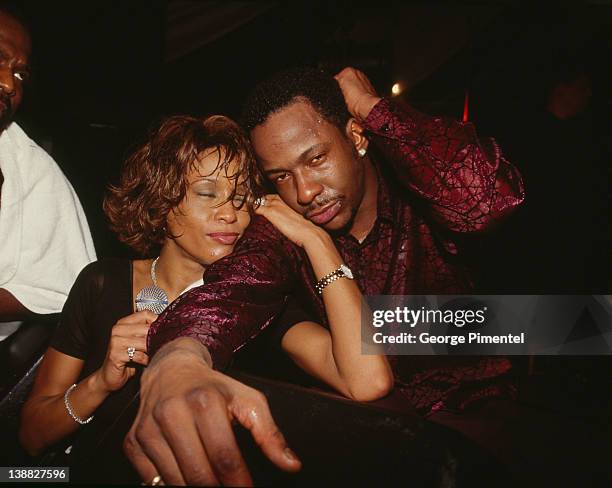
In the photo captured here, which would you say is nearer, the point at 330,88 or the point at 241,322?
the point at 241,322

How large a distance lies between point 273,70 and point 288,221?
6.03ft

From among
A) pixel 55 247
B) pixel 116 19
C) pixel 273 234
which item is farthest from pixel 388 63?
pixel 55 247

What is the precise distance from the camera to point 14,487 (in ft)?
3.07

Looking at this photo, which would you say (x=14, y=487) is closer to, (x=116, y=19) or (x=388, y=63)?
(x=116, y=19)

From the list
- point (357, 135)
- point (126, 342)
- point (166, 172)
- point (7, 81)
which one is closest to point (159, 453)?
point (126, 342)

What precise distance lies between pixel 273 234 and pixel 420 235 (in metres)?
0.50

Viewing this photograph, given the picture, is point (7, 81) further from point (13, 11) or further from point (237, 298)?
point (237, 298)

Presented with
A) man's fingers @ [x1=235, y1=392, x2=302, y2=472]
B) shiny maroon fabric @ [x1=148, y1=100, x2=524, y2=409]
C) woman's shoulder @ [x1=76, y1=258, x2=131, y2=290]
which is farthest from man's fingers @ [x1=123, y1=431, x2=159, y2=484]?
woman's shoulder @ [x1=76, y1=258, x2=131, y2=290]

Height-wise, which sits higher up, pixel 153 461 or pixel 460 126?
pixel 460 126

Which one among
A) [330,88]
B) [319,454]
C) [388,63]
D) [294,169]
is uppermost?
[388,63]

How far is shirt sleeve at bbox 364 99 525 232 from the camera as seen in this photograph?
1271 mm

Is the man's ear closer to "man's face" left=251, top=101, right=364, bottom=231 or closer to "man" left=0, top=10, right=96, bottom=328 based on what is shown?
"man's face" left=251, top=101, right=364, bottom=231

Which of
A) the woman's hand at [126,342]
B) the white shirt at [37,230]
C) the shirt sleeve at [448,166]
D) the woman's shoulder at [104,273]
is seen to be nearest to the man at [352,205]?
the shirt sleeve at [448,166]

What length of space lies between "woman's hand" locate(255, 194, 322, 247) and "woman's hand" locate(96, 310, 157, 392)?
0.46m
